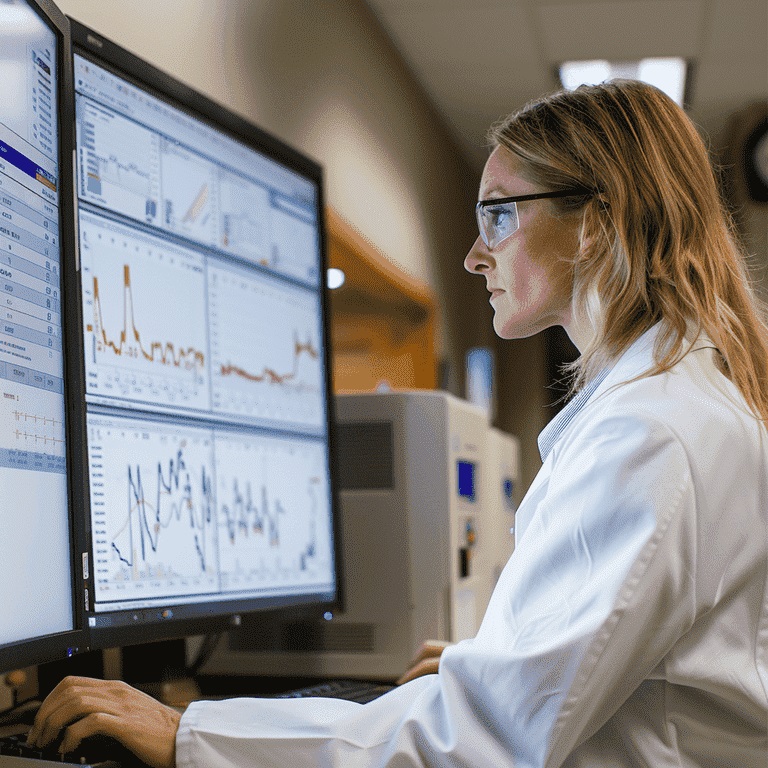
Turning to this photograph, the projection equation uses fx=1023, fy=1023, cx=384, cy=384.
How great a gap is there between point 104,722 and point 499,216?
2.35 ft

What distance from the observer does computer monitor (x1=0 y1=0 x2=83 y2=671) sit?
3.01ft

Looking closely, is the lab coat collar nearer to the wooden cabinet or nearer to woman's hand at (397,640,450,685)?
woman's hand at (397,640,450,685)

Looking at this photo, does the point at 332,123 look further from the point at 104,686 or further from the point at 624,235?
the point at 104,686

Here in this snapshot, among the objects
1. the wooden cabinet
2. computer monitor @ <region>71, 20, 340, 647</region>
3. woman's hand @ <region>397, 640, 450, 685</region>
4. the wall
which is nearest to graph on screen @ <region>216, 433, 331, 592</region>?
computer monitor @ <region>71, 20, 340, 647</region>

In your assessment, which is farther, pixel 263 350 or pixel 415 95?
pixel 415 95

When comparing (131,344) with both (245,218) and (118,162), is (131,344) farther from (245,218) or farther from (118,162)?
(245,218)

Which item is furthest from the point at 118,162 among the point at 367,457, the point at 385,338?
the point at 385,338

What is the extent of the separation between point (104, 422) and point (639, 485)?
60 centimetres

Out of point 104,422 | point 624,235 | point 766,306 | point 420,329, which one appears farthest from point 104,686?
point 420,329

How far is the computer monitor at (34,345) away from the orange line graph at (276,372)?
0.40 metres

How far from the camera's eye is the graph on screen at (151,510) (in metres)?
1.12

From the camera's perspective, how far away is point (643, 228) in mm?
1119

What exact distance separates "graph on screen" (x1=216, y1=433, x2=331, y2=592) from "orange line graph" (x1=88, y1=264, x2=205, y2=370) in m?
0.13

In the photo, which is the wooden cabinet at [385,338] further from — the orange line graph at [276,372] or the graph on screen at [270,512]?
the graph on screen at [270,512]
